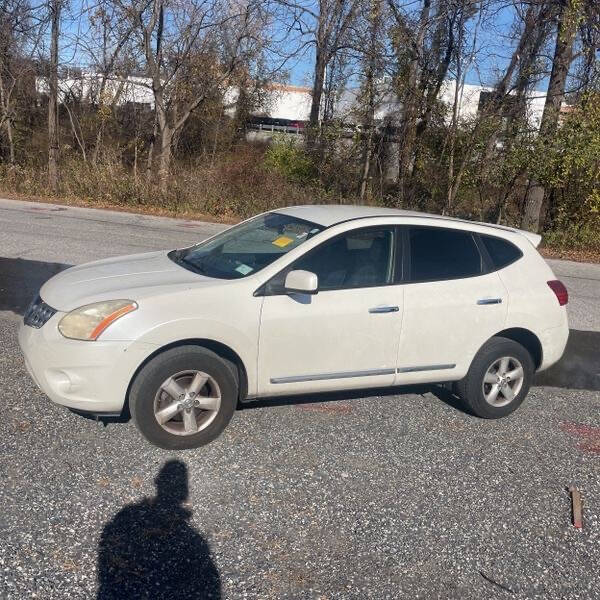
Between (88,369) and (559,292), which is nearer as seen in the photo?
(88,369)

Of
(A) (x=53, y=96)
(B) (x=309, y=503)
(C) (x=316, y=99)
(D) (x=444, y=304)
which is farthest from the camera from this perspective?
(C) (x=316, y=99)

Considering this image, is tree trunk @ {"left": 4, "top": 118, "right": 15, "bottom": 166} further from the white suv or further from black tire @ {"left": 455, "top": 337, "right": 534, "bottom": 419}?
black tire @ {"left": 455, "top": 337, "right": 534, "bottom": 419}

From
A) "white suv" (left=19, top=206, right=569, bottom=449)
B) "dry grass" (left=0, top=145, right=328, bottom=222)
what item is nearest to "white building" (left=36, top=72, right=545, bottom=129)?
"dry grass" (left=0, top=145, right=328, bottom=222)

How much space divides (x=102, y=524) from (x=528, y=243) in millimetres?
4042

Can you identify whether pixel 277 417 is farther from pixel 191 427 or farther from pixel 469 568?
pixel 469 568

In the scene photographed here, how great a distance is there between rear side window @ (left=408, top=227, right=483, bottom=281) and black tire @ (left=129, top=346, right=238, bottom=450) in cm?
162


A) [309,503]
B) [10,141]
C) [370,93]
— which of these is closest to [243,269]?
[309,503]

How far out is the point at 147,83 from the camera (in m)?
25.8

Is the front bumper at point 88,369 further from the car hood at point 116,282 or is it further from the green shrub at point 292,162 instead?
the green shrub at point 292,162

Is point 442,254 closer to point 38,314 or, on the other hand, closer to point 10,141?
point 38,314

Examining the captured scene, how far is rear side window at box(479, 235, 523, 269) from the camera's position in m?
5.49

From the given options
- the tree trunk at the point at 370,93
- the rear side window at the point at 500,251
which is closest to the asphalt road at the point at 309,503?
the rear side window at the point at 500,251

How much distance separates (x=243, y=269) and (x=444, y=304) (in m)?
1.53

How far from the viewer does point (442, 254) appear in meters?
5.29
